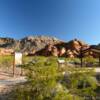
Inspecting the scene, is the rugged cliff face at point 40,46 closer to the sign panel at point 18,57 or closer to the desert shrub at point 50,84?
the sign panel at point 18,57

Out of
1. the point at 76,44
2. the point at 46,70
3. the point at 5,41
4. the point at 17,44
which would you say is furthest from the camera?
the point at 5,41

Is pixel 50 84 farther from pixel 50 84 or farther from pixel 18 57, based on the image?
pixel 18 57

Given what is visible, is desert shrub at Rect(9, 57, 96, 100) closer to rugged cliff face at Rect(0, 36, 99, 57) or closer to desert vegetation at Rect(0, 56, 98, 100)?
desert vegetation at Rect(0, 56, 98, 100)

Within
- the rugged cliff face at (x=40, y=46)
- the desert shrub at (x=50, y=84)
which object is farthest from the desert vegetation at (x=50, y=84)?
the rugged cliff face at (x=40, y=46)

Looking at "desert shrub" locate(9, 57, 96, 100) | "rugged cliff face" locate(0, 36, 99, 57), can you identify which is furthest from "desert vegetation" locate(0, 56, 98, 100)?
"rugged cliff face" locate(0, 36, 99, 57)

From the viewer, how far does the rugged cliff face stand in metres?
74.9

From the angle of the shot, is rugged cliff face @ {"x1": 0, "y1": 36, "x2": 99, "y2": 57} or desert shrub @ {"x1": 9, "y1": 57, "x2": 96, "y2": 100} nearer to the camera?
desert shrub @ {"x1": 9, "y1": 57, "x2": 96, "y2": 100}

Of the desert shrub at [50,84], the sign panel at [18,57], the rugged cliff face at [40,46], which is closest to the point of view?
the desert shrub at [50,84]

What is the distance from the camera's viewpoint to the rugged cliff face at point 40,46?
74950 mm

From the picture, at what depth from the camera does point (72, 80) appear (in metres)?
12.4

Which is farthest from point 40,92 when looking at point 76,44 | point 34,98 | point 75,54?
point 76,44

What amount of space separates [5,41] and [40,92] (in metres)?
114

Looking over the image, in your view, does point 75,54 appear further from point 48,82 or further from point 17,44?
point 48,82

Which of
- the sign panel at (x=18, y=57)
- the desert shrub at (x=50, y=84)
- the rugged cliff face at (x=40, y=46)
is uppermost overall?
the rugged cliff face at (x=40, y=46)
